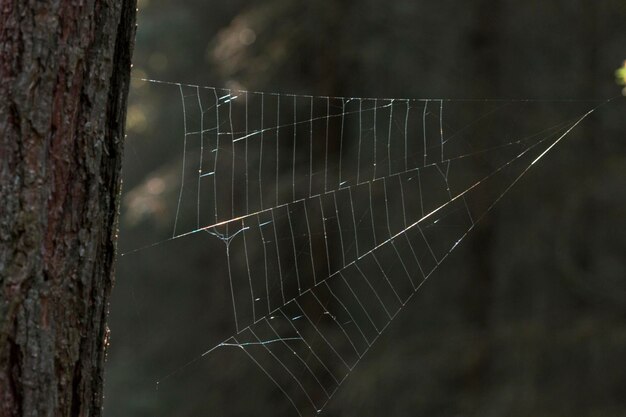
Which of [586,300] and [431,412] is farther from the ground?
[586,300]

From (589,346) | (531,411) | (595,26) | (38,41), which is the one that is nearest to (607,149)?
(595,26)

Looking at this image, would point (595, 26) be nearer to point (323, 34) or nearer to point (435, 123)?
point (435, 123)

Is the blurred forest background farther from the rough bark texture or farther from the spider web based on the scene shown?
the rough bark texture

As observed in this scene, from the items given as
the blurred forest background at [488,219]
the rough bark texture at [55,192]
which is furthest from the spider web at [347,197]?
the rough bark texture at [55,192]

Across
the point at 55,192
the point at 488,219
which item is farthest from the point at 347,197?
the point at 55,192

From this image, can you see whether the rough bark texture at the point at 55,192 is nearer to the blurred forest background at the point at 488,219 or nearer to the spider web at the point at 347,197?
the spider web at the point at 347,197

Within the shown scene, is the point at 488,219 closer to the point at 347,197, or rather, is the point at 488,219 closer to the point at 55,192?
the point at 347,197

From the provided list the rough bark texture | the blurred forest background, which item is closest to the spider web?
the blurred forest background
